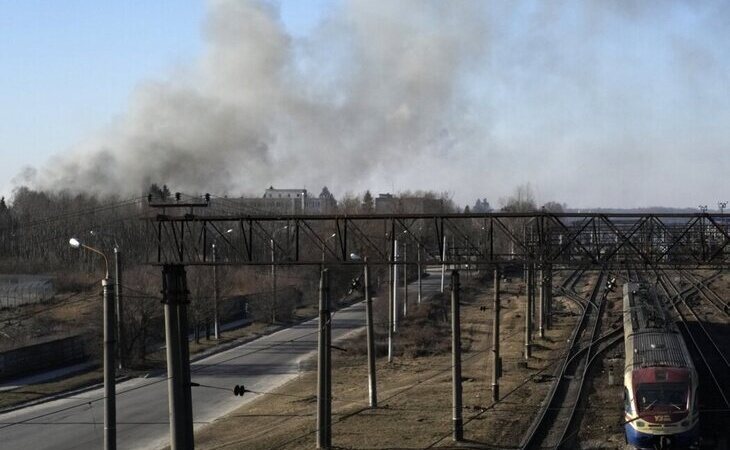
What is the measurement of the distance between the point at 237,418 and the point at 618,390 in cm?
1119

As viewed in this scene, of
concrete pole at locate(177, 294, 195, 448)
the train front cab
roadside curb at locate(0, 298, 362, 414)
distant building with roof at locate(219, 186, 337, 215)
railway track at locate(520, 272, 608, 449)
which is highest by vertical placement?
distant building with roof at locate(219, 186, 337, 215)

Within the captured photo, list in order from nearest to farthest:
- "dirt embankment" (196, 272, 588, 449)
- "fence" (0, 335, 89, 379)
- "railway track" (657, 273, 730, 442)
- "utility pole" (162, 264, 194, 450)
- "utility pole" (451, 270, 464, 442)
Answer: "utility pole" (162, 264, 194, 450) → "utility pole" (451, 270, 464, 442) → "railway track" (657, 273, 730, 442) → "dirt embankment" (196, 272, 588, 449) → "fence" (0, 335, 89, 379)

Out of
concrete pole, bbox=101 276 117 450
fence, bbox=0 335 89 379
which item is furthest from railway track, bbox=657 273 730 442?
fence, bbox=0 335 89 379

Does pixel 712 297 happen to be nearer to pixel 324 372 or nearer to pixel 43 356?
pixel 324 372

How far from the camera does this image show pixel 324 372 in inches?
693

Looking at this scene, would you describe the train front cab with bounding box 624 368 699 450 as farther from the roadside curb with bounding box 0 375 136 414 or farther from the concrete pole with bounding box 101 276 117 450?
the roadside curb with bounding box 0 375 136 414

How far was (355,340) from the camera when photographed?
128 ft

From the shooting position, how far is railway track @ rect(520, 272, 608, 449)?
17.6m

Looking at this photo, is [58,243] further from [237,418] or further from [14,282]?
[237,418]

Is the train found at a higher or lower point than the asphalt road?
higher

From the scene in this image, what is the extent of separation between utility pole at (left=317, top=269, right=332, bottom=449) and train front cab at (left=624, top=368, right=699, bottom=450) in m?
6.38

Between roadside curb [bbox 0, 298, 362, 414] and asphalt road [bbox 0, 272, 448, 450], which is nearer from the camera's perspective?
asphalt road [bbox 0, 272, 448, 450]

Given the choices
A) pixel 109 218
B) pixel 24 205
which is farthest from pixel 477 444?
pixel 24 205

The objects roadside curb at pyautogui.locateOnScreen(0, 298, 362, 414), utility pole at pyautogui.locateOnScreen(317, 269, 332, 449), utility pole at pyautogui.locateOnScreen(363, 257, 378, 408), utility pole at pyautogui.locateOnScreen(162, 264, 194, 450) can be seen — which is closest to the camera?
utility pole at pyautogui.locateOnScreen(162, 264, 194, 450)
